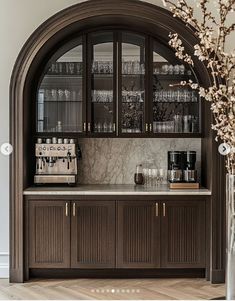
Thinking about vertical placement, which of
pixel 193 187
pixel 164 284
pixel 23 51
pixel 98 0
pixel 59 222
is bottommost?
pixel 164 284

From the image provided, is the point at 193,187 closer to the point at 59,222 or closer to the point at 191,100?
the point at 191,100

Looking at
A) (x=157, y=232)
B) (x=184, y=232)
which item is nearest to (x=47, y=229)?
(x=157, y=232)

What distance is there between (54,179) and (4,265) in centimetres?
96

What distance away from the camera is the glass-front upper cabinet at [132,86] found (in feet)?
16.2

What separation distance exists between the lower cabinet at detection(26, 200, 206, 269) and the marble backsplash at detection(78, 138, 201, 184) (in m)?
0.65

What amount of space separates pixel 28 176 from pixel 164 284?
1618 mm

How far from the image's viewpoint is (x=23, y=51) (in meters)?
4.66

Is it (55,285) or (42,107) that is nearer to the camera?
(55,285)

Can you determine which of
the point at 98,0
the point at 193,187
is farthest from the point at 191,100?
the point at 98,0

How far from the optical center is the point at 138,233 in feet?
15.4

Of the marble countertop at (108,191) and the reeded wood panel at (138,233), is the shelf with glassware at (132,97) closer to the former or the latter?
the marble countertop at (108,191)

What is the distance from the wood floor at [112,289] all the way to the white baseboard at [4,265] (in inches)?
5.2

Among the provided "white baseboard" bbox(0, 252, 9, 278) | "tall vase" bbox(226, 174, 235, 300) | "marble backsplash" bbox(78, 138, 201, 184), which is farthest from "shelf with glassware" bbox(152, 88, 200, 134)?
"tall vase" bbox(226, 174, 235, 300)

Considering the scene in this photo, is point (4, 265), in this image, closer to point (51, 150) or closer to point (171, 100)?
point (51, 150)
